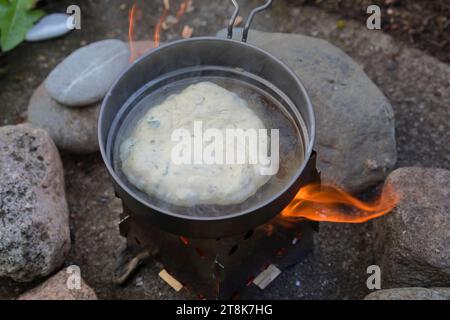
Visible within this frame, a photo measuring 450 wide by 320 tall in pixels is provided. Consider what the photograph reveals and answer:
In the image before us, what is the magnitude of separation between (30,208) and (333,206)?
5.32 feet

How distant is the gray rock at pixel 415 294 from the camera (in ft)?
8.48

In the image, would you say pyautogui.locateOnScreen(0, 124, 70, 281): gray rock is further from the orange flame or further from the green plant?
the orange flame

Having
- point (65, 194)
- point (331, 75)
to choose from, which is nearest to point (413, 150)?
point (331, 75)

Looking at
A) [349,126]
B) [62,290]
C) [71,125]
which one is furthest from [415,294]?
[71,125]

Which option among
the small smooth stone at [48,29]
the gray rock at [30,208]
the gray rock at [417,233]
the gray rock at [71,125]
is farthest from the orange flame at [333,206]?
the small smooth stone at [48,29]

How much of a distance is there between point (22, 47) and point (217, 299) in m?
2.36

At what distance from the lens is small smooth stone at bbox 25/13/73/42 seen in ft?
13.5

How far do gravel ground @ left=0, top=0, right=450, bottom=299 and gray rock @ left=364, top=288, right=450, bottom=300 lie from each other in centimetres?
47

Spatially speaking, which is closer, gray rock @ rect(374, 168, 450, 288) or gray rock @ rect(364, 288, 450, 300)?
gray rock @ rect(364, 288, 450, 300)

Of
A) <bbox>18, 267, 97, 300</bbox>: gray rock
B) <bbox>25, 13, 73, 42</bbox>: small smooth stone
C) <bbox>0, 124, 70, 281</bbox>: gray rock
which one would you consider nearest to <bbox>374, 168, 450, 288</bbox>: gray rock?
<bbox>18, 267, 97, 300</bbox>: gray rock

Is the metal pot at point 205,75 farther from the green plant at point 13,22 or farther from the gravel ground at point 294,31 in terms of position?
the green plant at point 13,22

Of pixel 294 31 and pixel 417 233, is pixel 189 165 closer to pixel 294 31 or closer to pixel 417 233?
pixel 417 233

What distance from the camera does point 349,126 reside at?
3.21 metres

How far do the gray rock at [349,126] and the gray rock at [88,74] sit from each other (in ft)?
3.42
